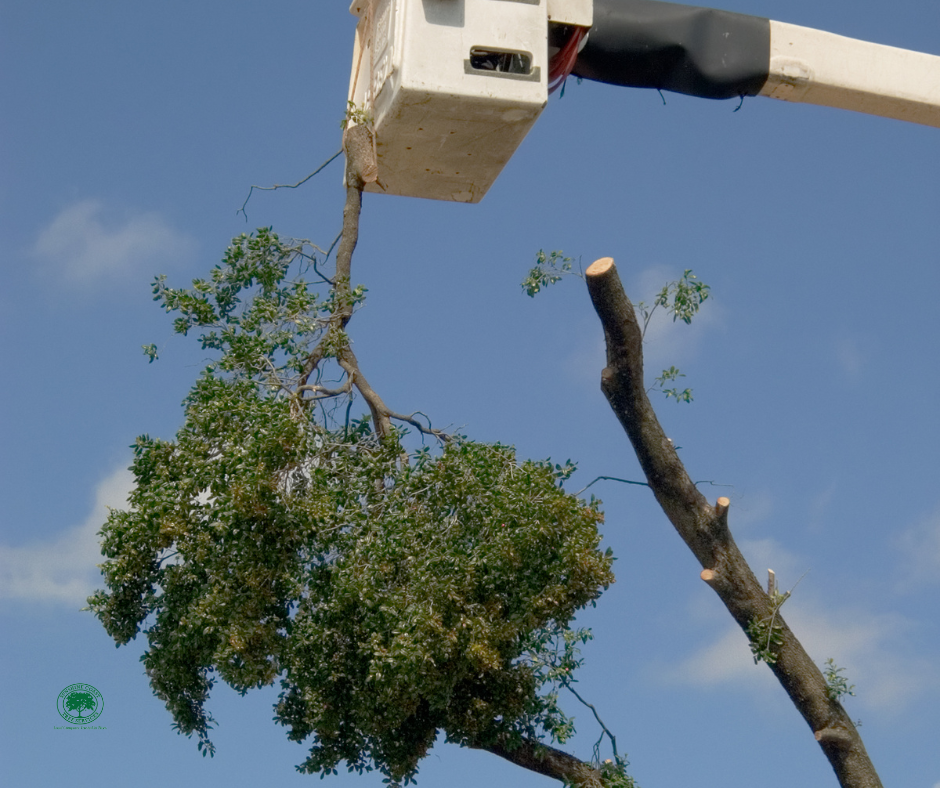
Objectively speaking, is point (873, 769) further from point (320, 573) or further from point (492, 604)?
point (320, 573)

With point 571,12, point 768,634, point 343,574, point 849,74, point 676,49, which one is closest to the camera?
point 343,574

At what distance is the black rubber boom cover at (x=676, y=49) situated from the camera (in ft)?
24.6

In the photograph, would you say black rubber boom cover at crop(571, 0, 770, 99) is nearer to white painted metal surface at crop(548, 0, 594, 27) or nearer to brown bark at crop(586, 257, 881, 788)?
white painted metal surface at crop(548, 0, 594, 27)

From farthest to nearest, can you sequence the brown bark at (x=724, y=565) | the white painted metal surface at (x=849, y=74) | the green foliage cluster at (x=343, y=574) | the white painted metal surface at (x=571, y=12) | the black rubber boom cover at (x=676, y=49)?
the white painted metal surface at (x=849, y=74)
the black rubber boom cover at (x=676, y=49)
the brown bark at (x=724, y=565)
the white painted metal surface at (x=571, y=12)
the green foliage cluster at (x=343, y=574)

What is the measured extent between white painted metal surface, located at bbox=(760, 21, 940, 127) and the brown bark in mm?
2156

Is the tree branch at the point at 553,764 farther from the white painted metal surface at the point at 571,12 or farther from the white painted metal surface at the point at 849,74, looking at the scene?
the white painted metal surface at the point at 849,74

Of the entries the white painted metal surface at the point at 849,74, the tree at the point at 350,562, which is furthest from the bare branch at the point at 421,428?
the white painted metal surface at the point at 849,74

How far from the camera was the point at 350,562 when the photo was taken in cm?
620

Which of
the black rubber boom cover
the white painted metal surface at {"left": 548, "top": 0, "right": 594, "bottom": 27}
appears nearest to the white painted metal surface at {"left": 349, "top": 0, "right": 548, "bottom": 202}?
the white painted metal surface at {"left": 548, "top": 0, "right": 594, "bottom": 27}

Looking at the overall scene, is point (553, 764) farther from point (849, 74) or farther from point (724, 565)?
point (849, 74)

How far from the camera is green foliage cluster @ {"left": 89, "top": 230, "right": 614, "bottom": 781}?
6125 mm

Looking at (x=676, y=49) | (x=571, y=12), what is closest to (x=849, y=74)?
(x=676, y=49)

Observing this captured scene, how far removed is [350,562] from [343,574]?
7cm

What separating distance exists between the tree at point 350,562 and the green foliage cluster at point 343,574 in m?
0.01
